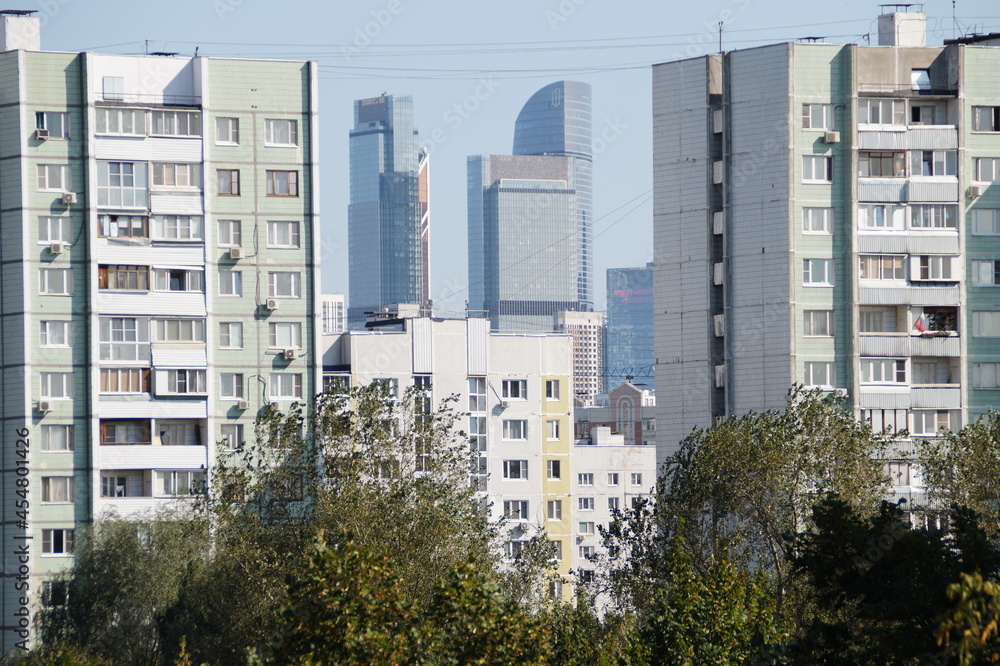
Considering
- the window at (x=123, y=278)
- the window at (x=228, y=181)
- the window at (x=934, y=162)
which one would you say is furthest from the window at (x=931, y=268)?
the window at (x=123, y=278)

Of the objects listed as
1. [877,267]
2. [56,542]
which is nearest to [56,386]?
[56,542]

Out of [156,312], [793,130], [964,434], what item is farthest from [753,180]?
[156,312]

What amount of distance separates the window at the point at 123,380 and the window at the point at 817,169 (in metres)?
32.9

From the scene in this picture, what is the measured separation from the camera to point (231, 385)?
7156cm

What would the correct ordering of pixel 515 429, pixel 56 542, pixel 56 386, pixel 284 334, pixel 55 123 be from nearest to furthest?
pixel 56 542
pixel 56 386
pixel 55 123
pixel 284 334
pixel 515 429

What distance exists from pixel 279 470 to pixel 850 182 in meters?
34.9

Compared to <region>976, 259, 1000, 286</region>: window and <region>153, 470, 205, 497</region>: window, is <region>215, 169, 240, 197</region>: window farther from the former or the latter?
<region>976, 259, 1000, 286</region>: window

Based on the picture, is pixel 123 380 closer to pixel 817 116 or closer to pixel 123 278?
pixel 123 278

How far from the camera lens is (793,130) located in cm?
7056

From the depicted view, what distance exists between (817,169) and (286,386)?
2762 cm

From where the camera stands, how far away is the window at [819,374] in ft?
232

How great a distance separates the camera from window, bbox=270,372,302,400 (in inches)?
2825

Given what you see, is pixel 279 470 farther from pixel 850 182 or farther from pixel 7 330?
pixel 850 182

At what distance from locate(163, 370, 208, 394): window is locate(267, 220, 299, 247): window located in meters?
7.22
